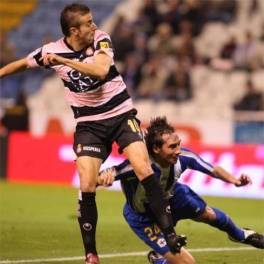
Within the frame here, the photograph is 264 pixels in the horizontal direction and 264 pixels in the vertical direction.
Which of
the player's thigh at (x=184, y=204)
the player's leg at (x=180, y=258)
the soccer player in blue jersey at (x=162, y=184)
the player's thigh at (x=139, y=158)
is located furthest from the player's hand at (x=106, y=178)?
the player's thigh at (x=184, y=204)

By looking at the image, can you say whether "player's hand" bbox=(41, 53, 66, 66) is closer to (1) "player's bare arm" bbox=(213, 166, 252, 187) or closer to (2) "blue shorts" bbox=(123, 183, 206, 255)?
(2) "blue shorts" bbox=(123, 183, 206, 255)

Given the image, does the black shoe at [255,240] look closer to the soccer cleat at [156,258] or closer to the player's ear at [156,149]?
the soccer cleat at [156,258]

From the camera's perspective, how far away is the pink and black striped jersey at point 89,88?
8.55 meters

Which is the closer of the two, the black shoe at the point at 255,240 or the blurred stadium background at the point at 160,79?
the black shoe at the point at 255,240

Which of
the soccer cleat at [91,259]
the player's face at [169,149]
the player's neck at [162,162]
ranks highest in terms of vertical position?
the player's face at [169,149]

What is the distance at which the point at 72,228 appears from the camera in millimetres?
11906

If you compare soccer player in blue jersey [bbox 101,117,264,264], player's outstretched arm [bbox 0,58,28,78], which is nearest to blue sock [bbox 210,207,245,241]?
soccer player in blue jersey [bbox 101,117,264,264]

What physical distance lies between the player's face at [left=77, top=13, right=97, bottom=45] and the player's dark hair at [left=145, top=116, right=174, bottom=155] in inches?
37.1

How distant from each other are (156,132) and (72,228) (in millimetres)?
3993

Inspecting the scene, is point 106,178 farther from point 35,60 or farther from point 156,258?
point 35,60

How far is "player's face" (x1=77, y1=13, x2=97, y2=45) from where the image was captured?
8.37m

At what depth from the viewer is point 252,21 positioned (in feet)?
75.6

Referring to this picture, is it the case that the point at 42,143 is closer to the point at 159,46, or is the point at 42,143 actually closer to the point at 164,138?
the point at 159,46

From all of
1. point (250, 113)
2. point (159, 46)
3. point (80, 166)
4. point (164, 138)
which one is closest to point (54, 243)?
point (80, 166)
